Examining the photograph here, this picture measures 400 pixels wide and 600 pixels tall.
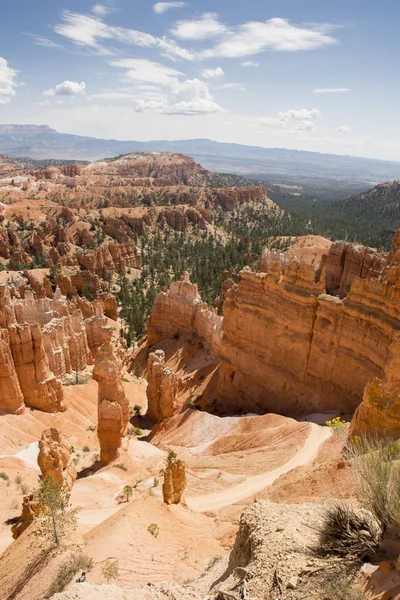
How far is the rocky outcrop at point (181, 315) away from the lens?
39862 mm

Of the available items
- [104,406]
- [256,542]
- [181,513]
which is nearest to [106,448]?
[104,406]

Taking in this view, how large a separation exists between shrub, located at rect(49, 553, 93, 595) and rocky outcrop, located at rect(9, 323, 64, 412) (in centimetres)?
1659

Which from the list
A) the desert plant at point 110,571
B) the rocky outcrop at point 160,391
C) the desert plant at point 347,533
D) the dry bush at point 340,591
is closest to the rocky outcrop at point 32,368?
the rocky outcrop at point 160,391

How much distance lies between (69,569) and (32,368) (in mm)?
17299

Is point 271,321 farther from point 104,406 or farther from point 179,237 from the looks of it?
point 179,237

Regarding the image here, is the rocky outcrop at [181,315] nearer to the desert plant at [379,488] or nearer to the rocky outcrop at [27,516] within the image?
the rocky outcrop at [27,516]

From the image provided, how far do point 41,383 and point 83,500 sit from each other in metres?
11.7

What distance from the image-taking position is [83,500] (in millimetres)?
16359

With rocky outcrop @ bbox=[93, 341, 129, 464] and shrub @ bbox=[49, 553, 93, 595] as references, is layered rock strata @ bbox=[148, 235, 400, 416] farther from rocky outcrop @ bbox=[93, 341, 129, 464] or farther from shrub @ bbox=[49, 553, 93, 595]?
shrub @ bbox=[49, 553, 93, 595]

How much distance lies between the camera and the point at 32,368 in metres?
26.4

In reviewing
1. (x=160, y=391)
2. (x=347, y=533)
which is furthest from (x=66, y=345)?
(x=347, y=533)

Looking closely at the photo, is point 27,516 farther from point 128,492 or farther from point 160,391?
point 160,391

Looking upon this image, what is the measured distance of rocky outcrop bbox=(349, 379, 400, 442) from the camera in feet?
49.1

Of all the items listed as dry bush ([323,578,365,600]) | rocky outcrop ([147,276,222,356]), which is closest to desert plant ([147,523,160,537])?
dry bush ([323,578,365,600])
